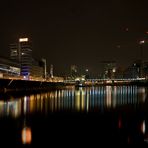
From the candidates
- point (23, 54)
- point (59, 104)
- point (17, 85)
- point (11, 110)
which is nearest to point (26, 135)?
point (11, 110)

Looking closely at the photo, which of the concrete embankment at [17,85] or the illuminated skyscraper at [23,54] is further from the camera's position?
the illuminated skyscraper at [23,54]

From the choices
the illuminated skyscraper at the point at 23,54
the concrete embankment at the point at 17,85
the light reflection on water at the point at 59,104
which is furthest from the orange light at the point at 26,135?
the illuminated skyscraper at the point at 23,54

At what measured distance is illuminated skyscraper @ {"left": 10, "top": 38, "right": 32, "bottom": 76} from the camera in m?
150

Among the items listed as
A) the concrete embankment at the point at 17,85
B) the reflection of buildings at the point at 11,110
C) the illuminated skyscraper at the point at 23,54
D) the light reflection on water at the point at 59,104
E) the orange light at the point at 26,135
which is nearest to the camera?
the orange light at the point at 26,135

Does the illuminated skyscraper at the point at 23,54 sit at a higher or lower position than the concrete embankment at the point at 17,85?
higher

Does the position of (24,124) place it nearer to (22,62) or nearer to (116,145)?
(116,145)

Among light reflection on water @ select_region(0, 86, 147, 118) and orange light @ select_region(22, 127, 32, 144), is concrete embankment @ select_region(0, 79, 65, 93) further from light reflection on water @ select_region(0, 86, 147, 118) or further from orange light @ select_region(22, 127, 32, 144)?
orange light @ select_region(22, 127, 32, 144)

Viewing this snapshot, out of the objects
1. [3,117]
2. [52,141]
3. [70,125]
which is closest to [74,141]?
[52,141]

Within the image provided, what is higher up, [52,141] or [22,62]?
[22,62]

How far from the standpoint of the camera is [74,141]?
16.0 metres

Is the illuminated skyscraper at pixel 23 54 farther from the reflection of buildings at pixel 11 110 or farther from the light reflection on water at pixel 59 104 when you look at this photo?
the reflection of buildings at pixel 11 110

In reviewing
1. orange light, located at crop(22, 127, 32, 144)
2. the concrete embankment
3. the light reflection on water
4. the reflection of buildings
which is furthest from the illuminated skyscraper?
orange light, located at crop(22, 127, 32, 144)

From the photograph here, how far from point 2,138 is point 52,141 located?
2935 millimetres

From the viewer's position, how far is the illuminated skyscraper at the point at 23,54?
494 ft
